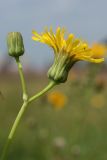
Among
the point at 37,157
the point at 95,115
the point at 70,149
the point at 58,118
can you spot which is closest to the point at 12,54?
the point at 70,149

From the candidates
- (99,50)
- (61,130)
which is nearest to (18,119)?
(99,50)

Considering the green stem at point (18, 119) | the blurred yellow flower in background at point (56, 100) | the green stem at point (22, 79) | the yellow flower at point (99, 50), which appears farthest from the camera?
the blurred yellow flower in background at point (56, 100)

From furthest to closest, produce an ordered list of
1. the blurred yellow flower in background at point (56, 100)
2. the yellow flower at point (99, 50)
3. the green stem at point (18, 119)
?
1. the blurred yellow flower in background at point (56, 100)
2. the yellow flower at point (99, 50)
3. the green stem at point (18, 119)

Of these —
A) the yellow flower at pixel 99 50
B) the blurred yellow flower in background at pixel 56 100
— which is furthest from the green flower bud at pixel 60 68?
the blurred yellow flower in background at pixel 56 100

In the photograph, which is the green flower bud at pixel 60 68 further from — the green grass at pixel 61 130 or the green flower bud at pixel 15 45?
the green grass at pixel 61 130

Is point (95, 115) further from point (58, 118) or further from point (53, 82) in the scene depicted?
point (53, 82)

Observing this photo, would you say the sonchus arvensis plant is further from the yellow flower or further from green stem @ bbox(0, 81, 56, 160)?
the yellow flower

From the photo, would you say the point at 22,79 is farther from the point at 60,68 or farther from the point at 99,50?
the point at 99,50

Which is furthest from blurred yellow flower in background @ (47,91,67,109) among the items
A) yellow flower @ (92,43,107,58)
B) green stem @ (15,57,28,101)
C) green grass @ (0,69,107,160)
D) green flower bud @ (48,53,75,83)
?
green stem @ (15,57,28,101)
